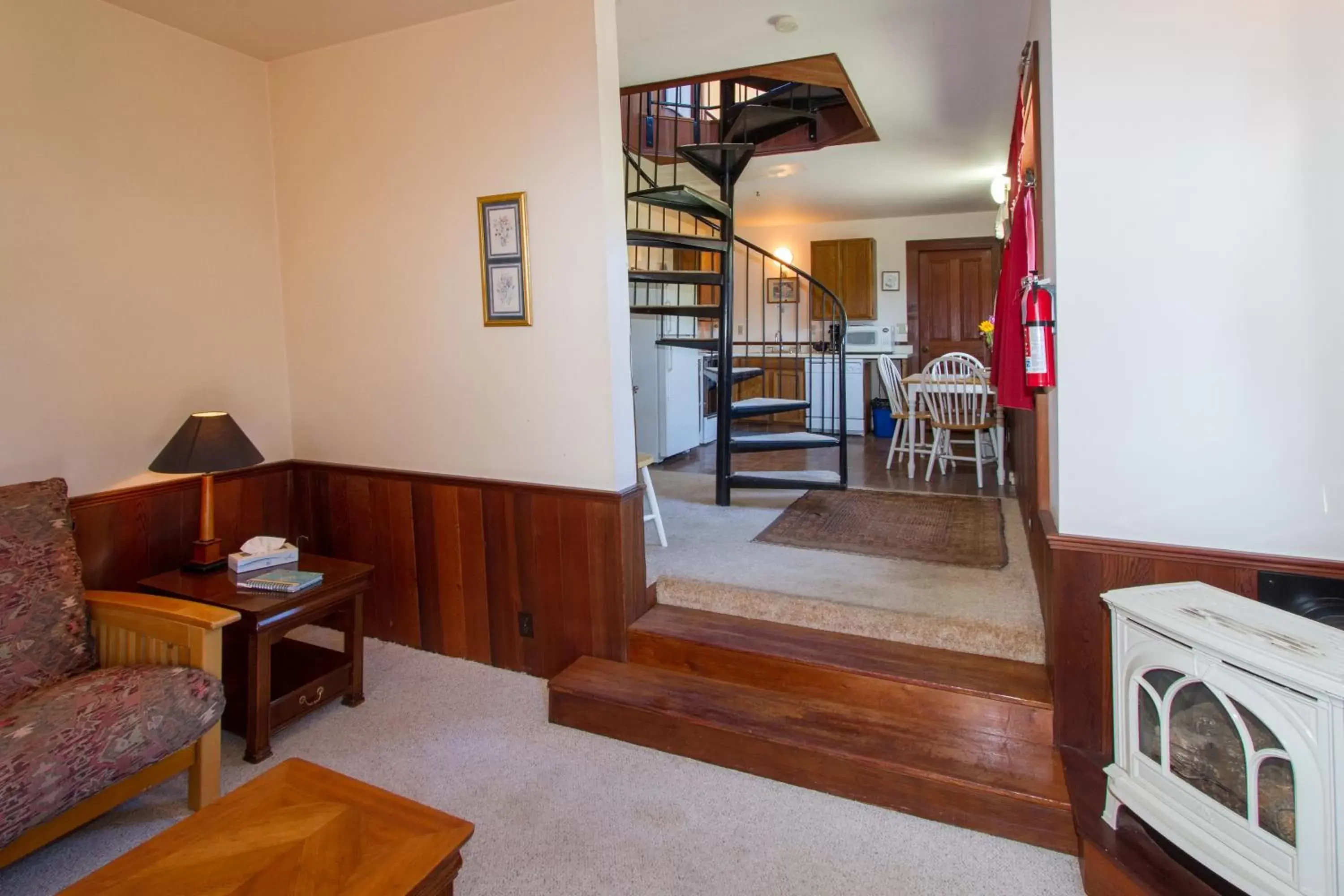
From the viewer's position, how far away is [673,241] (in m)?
3.89

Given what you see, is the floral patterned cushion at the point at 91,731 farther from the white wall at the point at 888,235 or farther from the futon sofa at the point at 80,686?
the white wall at the point at 888,235

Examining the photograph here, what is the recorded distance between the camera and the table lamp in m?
2.50

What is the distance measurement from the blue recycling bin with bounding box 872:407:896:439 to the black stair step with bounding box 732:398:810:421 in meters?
3.34

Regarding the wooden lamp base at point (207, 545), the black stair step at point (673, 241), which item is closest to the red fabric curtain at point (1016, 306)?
the black stair step at point (673, 241)

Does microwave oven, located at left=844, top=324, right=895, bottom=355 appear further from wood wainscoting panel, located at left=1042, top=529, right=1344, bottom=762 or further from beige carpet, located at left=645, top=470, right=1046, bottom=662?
wood wainscoting panel, located at left=1042, top=529, right=1344, bottom=762

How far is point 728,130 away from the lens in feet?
14.6

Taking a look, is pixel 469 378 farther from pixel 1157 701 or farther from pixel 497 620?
pixel 1157 701

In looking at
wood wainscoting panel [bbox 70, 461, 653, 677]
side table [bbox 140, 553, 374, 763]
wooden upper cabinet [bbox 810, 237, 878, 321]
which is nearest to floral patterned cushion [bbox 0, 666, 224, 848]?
side table [bbox 140, 553, 374, 763]

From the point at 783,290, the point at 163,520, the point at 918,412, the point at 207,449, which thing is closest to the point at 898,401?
the point at 918,412

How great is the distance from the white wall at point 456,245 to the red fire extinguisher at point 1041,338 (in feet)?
4.46

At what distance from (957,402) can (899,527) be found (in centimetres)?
161

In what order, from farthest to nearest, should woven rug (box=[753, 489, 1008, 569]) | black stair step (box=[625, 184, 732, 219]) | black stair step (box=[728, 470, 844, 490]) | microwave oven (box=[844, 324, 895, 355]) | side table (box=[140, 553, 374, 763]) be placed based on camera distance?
microwave oven (box=[844, 324, 895, 355]), black stair step (box=[728, 470, 844, 490]), black stair step (box=[625, 184, 732, 219]), woven rug (box=[753, 489, 1008, 569]), side table (box=[140, 553, 374, 763])

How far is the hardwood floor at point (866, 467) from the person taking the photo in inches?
185

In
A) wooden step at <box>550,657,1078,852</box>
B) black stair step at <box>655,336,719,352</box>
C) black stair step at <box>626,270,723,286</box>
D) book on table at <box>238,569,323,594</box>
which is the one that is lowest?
wooden step at <box>550,657,1078,852</box>
